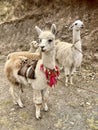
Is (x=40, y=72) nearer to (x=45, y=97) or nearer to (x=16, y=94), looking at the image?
(x=45, y=97)

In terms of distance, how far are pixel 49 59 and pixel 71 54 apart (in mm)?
1379

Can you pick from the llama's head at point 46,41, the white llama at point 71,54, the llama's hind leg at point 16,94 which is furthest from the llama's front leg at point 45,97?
the white llama at point 71,54

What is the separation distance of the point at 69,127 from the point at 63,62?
165 centimetres

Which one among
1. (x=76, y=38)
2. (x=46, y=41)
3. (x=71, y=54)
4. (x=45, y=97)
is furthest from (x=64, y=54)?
(x=46, y=41)

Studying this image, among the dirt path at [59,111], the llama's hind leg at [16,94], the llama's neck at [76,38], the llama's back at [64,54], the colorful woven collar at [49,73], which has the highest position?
the llama's neck at [76,38]

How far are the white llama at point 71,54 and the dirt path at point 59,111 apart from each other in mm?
355

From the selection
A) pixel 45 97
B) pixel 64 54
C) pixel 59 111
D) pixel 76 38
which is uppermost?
pixel 76 38

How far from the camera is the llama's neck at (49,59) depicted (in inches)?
184

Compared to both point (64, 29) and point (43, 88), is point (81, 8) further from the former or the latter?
point (43, 88)

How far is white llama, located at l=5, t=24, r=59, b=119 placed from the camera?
4.58 meters

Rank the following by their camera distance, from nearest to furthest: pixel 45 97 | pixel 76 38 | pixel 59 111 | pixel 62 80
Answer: pixel 45 97 → pixel 59 111 → pixel 76 38 → pixel 62 80

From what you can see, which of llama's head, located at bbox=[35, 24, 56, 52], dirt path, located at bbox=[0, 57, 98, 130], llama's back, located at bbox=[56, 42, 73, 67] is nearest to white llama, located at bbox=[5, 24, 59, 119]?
llama's head, located at bbox=[35, 24, 56, 52]

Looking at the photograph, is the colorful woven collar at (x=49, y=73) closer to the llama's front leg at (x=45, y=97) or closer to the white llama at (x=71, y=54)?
the llama's front leg at (x=45, y=97)

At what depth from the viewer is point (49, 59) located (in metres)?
4.74
